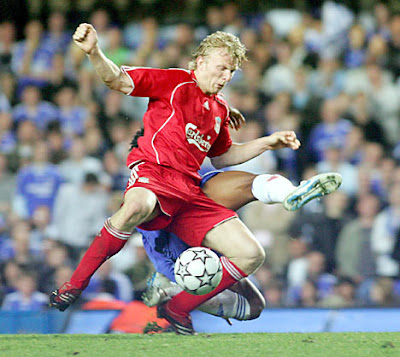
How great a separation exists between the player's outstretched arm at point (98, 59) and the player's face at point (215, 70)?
1.48 ft

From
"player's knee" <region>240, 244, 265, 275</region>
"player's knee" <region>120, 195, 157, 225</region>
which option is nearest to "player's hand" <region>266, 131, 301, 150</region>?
"player's knee" <region>240, 244, 265, 275</region>

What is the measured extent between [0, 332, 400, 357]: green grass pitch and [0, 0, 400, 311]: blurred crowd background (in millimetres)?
1921

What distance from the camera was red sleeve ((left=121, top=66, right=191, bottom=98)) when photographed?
402 centimetres

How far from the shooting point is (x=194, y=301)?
4.33 metres

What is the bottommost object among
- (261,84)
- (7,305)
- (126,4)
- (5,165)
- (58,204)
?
(7,305)

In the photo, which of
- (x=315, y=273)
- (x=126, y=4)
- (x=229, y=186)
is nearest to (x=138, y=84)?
(x=229, y=186)

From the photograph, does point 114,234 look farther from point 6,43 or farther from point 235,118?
point 6,43

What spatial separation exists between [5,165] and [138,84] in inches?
138

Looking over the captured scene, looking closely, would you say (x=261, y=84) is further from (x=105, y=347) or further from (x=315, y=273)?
(x=105, y=347)

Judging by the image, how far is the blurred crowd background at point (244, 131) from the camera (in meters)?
6.30

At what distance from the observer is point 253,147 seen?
4.51m

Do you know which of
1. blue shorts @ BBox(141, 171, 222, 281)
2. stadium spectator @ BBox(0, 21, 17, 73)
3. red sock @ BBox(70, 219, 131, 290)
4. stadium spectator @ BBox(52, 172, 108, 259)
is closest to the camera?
red sock @ BBox(70, 219, 131, 290)

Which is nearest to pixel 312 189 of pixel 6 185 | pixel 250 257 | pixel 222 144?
pixel 250 257

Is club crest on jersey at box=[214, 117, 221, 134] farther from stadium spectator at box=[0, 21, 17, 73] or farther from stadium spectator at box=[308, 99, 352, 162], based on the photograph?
stadium spectator at box=[0, 21, 17, 73]
